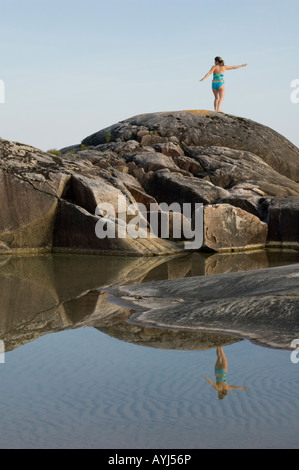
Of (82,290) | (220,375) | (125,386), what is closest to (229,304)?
(220,375)

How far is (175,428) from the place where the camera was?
5.07m

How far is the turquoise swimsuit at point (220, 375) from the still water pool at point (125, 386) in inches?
2.5

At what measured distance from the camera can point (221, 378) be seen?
6.36m

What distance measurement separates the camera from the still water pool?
16.2 ft

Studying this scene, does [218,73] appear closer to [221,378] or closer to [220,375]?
[220,375]

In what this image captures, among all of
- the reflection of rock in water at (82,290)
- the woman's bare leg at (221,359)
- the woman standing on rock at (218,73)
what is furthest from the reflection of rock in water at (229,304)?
the woman standing on rock at (218,73)

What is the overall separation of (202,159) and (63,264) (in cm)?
1205

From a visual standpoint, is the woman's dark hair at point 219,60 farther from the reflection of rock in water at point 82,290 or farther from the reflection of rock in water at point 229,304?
the reflection of rock in water at point 229,304

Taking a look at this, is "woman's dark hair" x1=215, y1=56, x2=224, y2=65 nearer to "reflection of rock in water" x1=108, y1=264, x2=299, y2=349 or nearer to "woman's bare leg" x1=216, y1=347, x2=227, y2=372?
"reflection of rock in water" x1=108, y1=264, x2=299, y2=349

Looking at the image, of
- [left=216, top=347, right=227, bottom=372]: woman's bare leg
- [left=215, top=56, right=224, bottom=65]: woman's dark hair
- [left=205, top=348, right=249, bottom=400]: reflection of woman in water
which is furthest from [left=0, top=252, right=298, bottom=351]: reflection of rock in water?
[left=215, top=56, right=224, bottom=65]: woman's dark hair

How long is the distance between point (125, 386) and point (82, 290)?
5.73m

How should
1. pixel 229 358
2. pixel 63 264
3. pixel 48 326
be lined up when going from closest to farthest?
pixel 229 358
pixel 48 326
pixel 63 264

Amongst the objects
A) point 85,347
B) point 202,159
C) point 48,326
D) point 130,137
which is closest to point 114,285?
point 48,326
